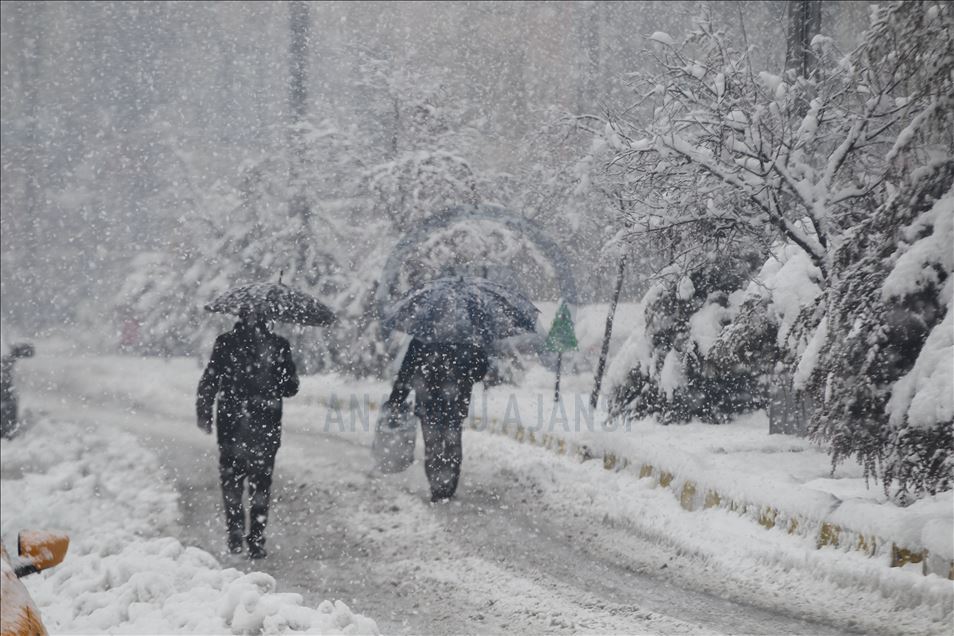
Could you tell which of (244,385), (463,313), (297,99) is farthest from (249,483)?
(297,99)

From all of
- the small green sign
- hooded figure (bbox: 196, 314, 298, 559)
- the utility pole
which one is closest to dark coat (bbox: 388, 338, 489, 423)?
hooded figure (bbox: 196, 314, 298, 559)

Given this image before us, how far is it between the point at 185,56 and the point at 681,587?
3596cm

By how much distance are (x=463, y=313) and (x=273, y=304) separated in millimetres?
2330

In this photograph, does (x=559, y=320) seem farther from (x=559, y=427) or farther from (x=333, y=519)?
(x=333, y=519)

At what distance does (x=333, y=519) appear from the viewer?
834 cm

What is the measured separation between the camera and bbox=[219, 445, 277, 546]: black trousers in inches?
272

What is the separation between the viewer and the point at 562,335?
44.9ft

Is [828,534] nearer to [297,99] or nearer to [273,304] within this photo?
[273,304]

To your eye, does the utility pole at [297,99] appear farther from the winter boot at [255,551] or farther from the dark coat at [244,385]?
the winter boot at [255,551]

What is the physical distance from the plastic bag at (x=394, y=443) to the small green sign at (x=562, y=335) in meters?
3.80

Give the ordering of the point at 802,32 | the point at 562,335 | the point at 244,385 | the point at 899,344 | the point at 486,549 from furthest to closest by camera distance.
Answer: the point at 562,335 < the point at 802,32 < the point at 486,549 < the point at 244,385 < the point at 899,344

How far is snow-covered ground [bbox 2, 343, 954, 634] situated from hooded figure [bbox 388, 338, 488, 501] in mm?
407

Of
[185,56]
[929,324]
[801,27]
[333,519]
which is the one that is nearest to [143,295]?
[185,56]

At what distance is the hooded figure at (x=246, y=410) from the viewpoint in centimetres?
693
